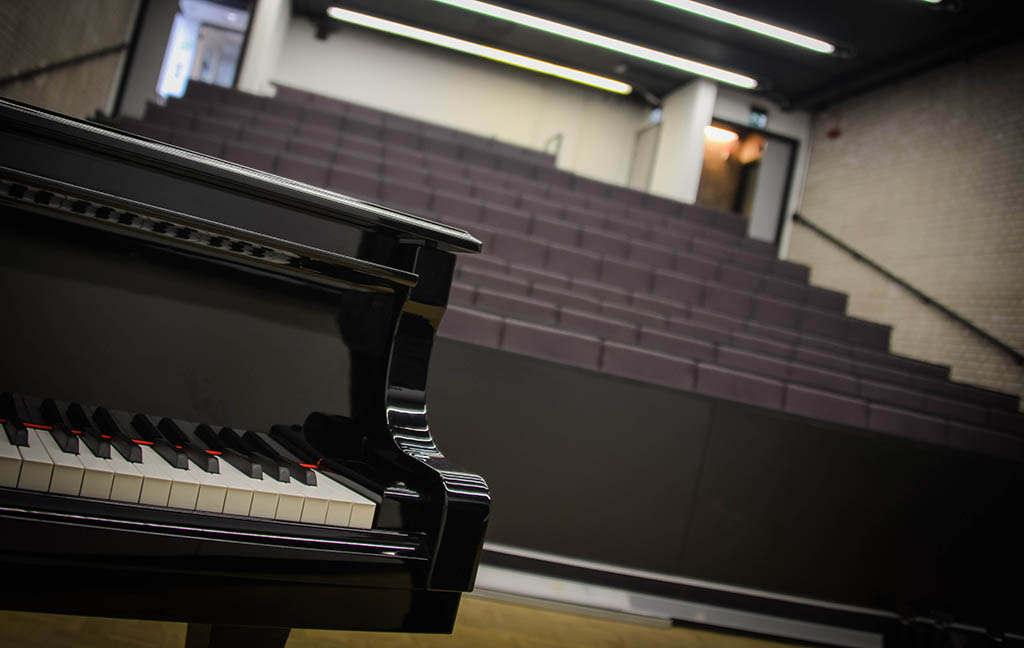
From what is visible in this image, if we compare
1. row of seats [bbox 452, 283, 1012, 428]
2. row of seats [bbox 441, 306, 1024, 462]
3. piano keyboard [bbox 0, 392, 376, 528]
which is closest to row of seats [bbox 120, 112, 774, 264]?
row of seats [bbox 452, 283, 1012, 428]

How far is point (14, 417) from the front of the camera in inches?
23.9

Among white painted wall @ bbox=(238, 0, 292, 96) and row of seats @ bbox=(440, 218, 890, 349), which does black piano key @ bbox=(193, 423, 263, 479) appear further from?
white painted wall @ bbox=(238, 0, 292, 96)

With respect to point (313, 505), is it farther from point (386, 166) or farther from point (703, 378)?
point (386, 166)

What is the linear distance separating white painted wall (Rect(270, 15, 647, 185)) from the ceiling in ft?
0.93

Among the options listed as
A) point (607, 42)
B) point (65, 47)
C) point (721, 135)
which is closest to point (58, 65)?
point (65, 47)

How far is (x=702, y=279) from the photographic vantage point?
373 cm

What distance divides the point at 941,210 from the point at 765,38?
1.86 meters

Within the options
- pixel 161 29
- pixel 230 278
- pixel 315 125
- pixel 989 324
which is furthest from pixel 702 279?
pixel 161 29

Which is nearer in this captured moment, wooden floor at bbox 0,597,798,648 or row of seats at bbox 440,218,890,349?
wooden floor at bbox 0,597,798,648

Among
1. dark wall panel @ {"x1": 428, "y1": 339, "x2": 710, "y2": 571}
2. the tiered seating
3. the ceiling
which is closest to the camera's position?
dark wall panel @ {"x1": 428, "y1": 339, "x2": 710, "y2": 571}

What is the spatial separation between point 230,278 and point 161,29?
4886 mm

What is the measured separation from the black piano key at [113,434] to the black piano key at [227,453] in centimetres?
8

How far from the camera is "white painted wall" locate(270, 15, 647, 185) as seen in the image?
6.90 m

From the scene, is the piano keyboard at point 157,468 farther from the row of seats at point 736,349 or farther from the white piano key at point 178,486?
the row of seats at point 736,349
